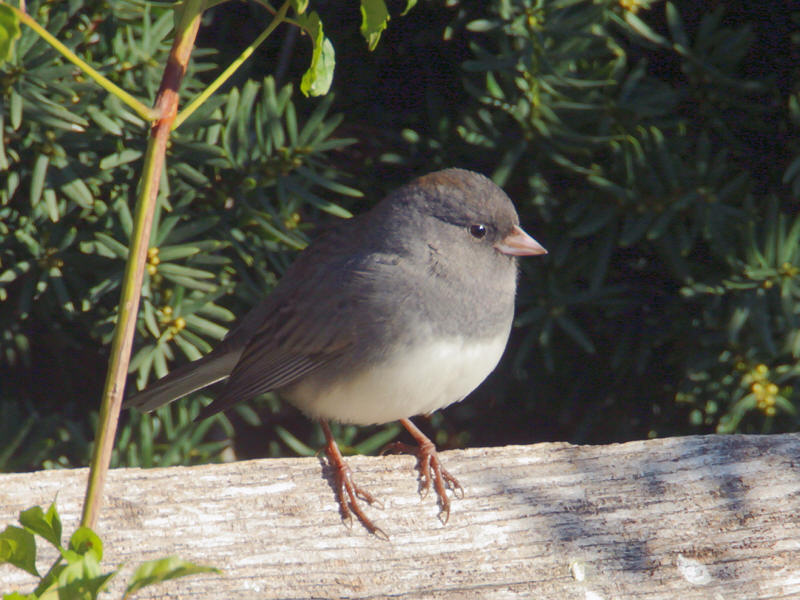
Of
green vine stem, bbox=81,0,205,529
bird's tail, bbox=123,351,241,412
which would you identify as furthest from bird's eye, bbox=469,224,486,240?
green vine stem, bbox=81,0,205,529

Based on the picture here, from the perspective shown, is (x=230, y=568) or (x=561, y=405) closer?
(x=230, y=568)

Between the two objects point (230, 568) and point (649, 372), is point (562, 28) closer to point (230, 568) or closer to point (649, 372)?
point (649, 372)

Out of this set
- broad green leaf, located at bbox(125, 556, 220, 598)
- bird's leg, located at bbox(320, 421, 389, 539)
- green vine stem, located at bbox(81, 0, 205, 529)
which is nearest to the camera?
broad green leaf, located at bbox(125, 556, 220, 598)

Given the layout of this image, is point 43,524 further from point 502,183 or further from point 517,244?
point 502,183

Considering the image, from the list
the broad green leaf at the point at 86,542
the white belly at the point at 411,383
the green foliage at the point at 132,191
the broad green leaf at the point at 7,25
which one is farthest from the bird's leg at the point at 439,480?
the broad green leaf at the point at 7,25

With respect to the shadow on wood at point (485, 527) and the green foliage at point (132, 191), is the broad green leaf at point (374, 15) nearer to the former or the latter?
the shadow on wood at point (485, 527)

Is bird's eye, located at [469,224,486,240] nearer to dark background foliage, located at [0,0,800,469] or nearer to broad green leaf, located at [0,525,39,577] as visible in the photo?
dark background foliage, located at [0,0,800,469]

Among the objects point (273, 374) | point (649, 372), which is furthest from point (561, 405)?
point (273, 374)
